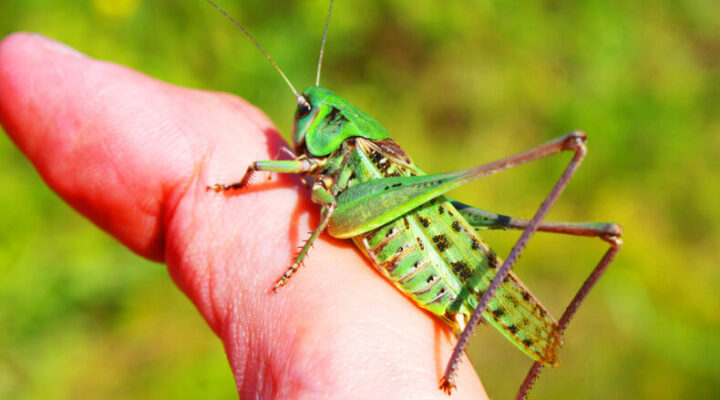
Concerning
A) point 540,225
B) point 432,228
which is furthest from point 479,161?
point 540,225

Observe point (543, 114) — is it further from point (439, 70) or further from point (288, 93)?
point (288, 93)

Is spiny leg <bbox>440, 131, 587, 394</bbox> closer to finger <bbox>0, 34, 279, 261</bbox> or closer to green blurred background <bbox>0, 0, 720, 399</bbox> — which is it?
finger <bbox>0, 34, 279, 261</bbox>

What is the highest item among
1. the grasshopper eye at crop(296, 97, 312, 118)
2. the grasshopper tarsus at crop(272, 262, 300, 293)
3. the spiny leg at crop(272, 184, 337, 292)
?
the grasshopper eye at crop(296, 97, 312, 118)

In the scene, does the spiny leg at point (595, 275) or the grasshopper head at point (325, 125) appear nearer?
the spiny leg at point (595, 275)

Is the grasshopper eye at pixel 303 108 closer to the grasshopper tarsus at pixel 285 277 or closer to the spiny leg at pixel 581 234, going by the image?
the grasshopper tarsus at pixel 285 277

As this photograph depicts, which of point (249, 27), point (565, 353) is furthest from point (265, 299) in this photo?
point (249, 27)

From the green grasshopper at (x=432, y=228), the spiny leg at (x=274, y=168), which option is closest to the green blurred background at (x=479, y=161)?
the spiny leg at (x=274, y=168)

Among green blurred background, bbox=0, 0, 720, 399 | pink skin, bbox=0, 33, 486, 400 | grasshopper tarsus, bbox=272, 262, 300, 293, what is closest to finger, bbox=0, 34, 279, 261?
pink skin, bbox=0, 33, 486, 400

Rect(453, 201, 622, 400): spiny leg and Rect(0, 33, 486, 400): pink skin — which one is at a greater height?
Rect(453, 201, 622, 400): spiny leg
